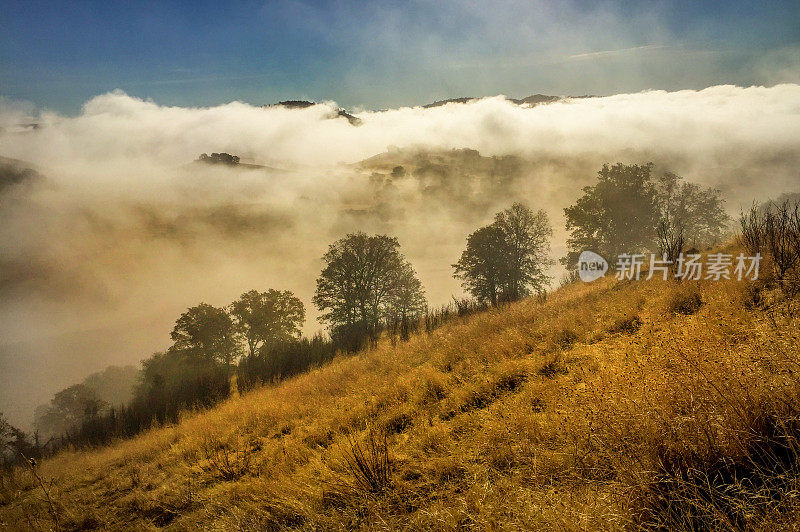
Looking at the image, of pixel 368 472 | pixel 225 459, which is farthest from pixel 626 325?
pixel 225 459

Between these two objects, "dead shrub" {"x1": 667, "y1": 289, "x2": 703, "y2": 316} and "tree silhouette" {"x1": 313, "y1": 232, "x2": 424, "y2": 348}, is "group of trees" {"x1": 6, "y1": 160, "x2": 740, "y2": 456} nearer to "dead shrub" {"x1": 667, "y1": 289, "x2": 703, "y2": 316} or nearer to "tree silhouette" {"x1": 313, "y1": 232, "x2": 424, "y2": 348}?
"tree silhouette" {"x1": 313, "y1": 232, "x2": 424, "y2": 348}

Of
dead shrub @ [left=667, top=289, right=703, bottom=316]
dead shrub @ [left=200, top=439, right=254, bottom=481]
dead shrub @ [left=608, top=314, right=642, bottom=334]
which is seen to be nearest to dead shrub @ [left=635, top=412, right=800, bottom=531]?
dead shrub @ [left=608, top=314, right=642, bottom=334]

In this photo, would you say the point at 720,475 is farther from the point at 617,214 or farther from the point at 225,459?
the point at 617,214

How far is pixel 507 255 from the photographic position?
35.7 metres

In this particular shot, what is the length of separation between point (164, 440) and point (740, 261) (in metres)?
16.3

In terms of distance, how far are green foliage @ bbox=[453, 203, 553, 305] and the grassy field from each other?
2548 cm

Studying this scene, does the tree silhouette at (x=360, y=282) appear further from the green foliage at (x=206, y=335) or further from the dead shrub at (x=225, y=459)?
the dead shrub at (x=225, y=459)

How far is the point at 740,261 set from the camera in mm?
8383

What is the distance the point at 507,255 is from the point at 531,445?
33.4 meters

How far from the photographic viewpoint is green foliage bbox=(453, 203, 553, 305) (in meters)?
35.1

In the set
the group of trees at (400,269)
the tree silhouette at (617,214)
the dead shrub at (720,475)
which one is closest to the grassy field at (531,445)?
the dead shrub at (720,475)

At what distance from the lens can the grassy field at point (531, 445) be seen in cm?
270

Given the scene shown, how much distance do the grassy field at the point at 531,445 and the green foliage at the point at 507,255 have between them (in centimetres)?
2548

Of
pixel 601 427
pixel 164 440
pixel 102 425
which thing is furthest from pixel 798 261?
pixel 102 425
